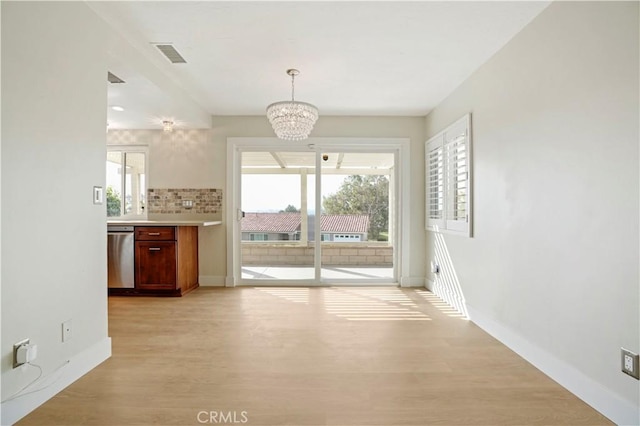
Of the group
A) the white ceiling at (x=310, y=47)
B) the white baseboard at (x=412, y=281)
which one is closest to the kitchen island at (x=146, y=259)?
the white ceiling at (x=310, y=47)

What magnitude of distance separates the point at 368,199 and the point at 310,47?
100.0 inches

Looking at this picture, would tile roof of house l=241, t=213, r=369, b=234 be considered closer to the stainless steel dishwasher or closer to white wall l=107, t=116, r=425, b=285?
white wall l=107, t=116, r=425, b=285

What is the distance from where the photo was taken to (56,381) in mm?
1914

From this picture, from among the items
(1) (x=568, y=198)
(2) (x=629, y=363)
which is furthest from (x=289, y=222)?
(2) (x=629, y=363)

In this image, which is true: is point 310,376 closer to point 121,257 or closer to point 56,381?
point 56,381

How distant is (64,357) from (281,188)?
10.6 ft

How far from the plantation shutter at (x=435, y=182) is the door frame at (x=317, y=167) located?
30 cm

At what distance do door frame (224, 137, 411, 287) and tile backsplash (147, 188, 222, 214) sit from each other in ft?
0.64

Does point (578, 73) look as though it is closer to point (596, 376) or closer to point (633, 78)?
point (633, 78)

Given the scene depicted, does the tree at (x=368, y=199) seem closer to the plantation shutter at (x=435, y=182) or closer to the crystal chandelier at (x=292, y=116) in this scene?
the plantation shutter at (x=435, y=182)

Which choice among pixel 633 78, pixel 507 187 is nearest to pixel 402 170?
pixel 507 187

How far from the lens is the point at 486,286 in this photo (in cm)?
299

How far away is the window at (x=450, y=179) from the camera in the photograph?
335 cm

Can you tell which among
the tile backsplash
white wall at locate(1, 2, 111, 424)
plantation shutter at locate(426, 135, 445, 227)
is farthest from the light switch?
plantation shutter at locate(426, 135, 445, 227)
